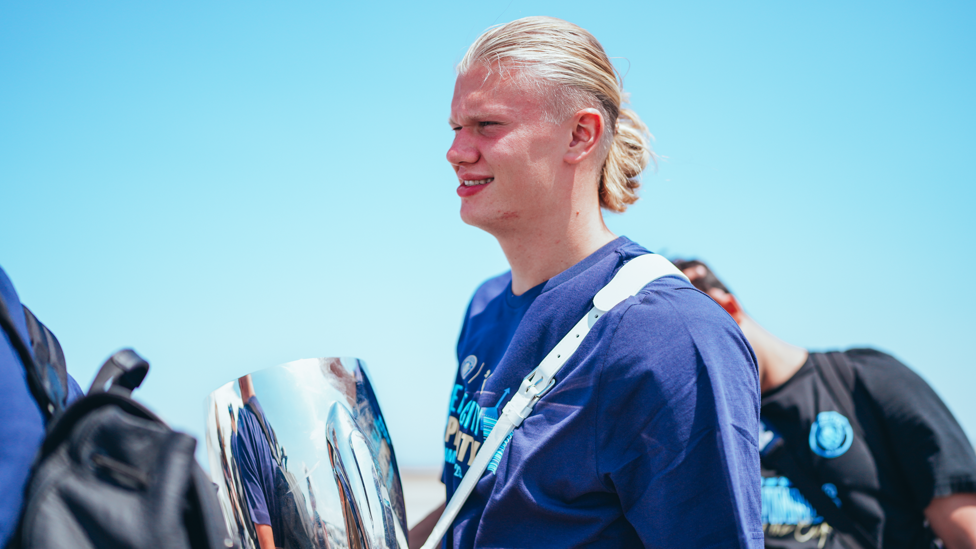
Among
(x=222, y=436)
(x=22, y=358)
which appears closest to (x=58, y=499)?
(x=22, y=358)

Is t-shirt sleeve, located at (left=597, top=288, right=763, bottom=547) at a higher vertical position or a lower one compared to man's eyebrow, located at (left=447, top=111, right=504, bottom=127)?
lower

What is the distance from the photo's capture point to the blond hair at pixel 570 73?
2.08 meters

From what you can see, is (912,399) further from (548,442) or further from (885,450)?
(548,442)

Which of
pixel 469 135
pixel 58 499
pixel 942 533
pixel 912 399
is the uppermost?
pixel 469 135

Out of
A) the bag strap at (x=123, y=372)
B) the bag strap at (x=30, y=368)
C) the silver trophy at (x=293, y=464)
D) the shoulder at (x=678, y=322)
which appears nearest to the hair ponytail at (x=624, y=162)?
the shoulder at (x=678, y=322)

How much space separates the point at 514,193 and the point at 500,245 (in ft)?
0.74

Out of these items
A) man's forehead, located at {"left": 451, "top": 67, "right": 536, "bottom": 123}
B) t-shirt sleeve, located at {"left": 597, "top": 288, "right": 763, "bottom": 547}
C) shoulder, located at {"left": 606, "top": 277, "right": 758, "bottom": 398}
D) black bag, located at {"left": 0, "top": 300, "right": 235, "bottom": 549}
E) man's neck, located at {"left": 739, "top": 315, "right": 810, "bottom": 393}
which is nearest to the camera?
black bag, located at {"left": 0, "top": 300, "right": 235, "bottom": 549}

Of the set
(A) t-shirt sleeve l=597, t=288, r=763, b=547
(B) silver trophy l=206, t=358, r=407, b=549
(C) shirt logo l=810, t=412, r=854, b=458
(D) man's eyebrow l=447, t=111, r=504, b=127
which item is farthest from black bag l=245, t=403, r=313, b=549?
(C) shirt logo l=810, t=412, r=854, b=458

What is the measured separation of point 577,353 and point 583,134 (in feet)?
2.69

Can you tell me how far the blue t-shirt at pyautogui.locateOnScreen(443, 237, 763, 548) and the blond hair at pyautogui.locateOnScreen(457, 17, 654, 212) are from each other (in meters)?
0.63

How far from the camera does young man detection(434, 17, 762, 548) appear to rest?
148cm

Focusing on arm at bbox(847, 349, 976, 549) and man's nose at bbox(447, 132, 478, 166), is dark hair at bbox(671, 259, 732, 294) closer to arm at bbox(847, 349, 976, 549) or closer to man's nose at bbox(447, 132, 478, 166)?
arm at bbox(847, 349, 976, 549)

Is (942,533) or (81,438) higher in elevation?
(81,438)

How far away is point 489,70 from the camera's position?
6.95 feet
